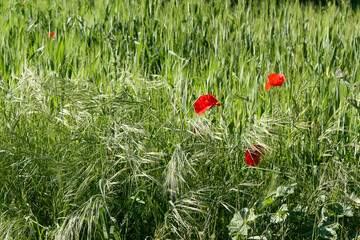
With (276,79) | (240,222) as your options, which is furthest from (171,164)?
(276,79)

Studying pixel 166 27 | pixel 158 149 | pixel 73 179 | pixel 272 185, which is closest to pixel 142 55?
pixel 166 27

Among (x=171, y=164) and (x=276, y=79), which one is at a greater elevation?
(x=276, y=79)

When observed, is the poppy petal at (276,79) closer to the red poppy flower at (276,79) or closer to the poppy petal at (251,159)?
the red poppy flower at (276,79)

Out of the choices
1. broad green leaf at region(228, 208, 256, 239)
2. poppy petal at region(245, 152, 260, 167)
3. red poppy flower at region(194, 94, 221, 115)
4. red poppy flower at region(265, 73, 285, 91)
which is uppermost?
red poppy flower at region(265, 73, 285, 91)

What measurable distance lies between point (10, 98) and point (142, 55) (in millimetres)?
935

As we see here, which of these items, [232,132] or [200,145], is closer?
[200,145]

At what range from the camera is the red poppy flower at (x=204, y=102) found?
59.6 inches

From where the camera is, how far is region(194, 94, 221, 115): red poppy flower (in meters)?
1.51

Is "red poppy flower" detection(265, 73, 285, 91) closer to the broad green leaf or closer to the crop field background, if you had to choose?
the crop field background

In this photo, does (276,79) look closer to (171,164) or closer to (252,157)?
(252,157)

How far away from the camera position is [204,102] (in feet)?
5.00

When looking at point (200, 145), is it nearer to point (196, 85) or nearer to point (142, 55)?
point (196, 85)

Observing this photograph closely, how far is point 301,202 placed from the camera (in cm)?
151

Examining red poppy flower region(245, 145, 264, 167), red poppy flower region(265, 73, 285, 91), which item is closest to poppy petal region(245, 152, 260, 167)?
red poppy flower region(245, 145, 264, 167)
